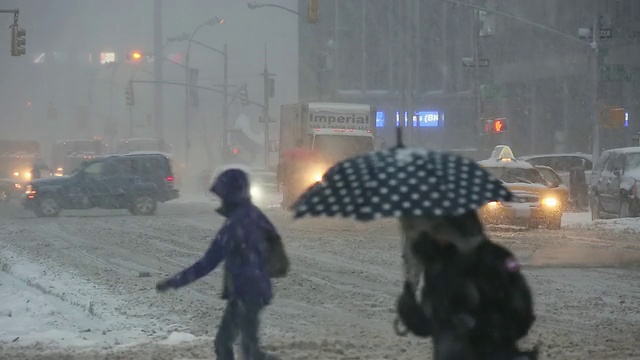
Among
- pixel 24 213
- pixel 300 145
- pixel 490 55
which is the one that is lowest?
pixel 24 213

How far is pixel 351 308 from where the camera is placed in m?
12.3

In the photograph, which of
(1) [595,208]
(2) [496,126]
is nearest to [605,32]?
(1) [595,208]

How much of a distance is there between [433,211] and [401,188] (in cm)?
20

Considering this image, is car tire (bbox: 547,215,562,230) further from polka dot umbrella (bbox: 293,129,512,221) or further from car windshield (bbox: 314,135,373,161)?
polka dot umbrella (bbox: 293,129,512,221)

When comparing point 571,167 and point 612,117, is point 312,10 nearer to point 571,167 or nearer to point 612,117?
point 612,117

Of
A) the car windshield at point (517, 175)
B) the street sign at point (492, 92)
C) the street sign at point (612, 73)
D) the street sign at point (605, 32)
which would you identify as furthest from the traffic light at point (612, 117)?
the street sign at point (492, 92)

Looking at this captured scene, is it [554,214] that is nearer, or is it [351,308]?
[351,308]

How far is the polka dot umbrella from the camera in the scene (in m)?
4.26

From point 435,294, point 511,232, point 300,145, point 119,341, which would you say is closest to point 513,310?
point 435,294

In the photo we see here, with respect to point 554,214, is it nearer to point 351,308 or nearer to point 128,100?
point 351,308

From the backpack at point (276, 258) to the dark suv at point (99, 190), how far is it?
25.2 m

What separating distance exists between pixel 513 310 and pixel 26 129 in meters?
97.4

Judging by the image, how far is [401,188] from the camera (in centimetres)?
433

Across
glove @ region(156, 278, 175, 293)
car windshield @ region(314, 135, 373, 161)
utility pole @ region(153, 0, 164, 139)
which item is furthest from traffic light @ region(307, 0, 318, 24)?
utility pole @ region(153, 0, 164, 139)
